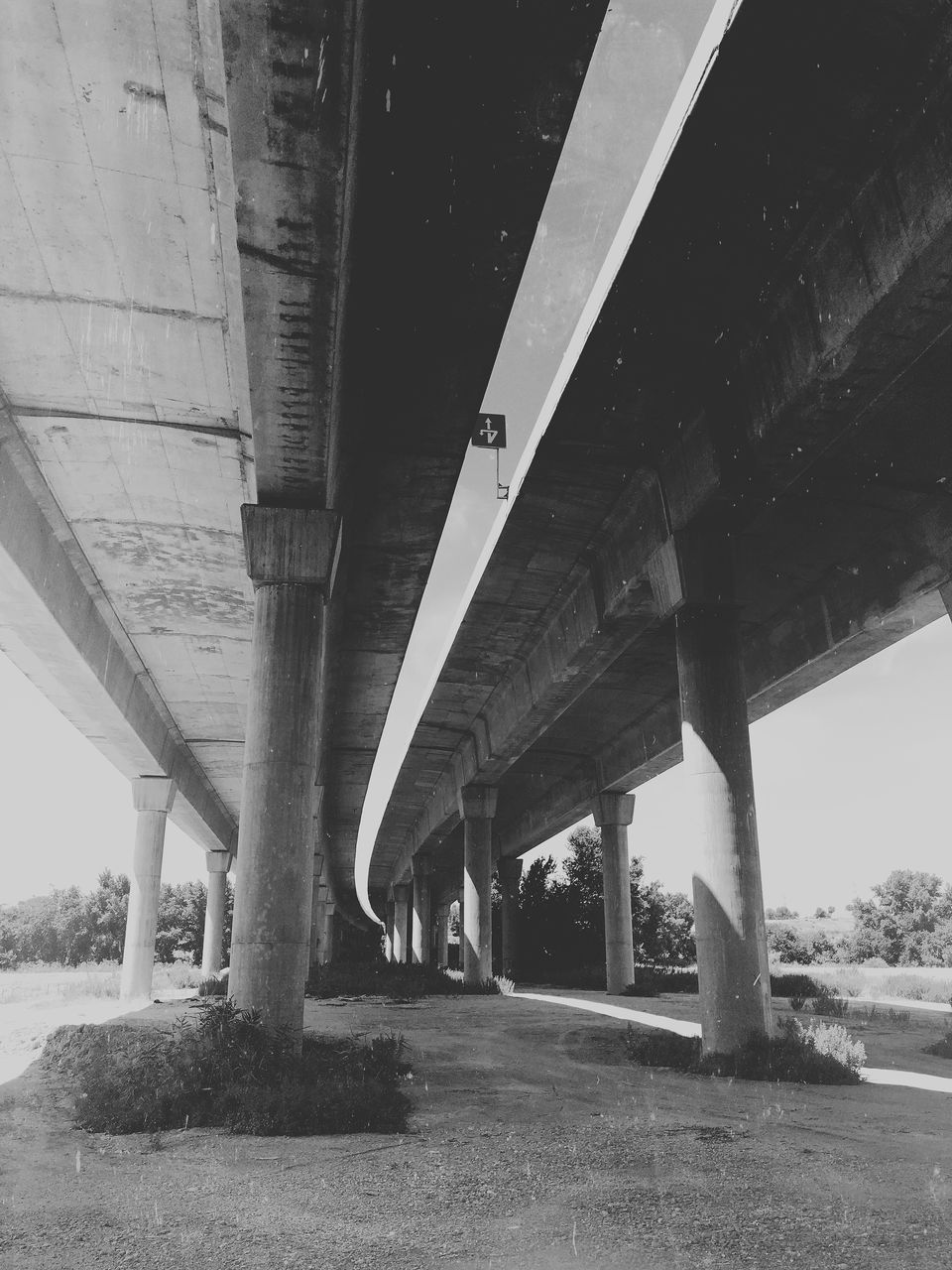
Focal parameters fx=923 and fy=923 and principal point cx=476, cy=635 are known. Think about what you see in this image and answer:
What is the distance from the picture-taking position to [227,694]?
73.8ft

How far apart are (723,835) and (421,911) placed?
3465cm

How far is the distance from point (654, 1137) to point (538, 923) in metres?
36.2

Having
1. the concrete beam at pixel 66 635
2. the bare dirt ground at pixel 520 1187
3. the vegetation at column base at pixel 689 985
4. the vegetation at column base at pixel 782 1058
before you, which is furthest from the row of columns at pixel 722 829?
the vegetation at column base at pixel 689 985

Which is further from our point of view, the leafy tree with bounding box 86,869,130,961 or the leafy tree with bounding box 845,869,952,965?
the leafy tree with bounding box 86,869,130,961

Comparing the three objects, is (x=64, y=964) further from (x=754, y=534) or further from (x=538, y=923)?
(x=754, y=534)

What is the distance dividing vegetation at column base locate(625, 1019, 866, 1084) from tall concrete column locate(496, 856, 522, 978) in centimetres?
2856

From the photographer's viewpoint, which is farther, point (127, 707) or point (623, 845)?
point (623, 845)

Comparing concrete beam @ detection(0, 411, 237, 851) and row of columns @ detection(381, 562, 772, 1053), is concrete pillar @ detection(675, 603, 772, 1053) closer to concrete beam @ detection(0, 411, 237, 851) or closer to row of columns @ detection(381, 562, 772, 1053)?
row of columns @ detection(381, 562, 772, 1053)

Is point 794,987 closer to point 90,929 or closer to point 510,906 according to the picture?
point 510,906

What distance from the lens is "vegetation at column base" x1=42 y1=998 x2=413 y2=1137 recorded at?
22.5ft

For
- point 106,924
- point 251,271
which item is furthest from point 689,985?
point 106,924

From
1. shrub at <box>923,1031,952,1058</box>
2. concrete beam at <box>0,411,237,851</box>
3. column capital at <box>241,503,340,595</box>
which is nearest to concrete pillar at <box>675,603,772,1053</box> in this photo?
shrub at <box>923,1031,952,1058</box>

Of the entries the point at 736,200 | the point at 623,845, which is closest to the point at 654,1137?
the point at 736,200

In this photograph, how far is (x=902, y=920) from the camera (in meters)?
62.0
